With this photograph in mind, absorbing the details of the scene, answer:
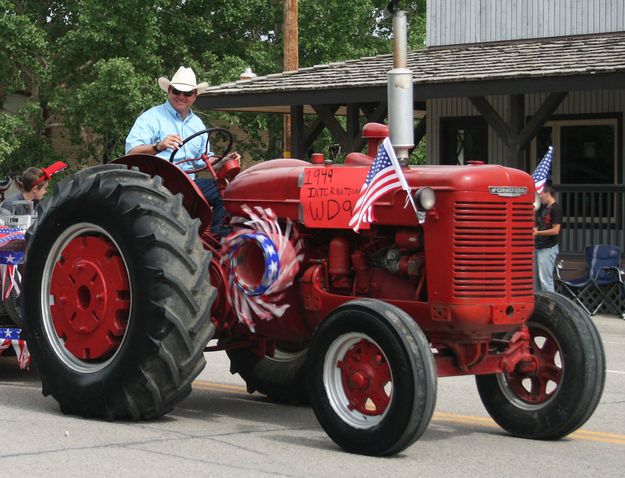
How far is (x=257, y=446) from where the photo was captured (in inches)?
283

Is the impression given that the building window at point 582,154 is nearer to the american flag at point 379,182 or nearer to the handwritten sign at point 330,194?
the handwritten sign at point 330,194

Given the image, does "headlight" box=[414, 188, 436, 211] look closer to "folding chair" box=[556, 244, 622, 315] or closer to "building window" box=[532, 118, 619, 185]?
"folding chair" box=[556, 244, 622, 315]

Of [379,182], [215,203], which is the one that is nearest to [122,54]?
[215,203]

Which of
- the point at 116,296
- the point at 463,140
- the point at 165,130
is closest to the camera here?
the point at 116,296

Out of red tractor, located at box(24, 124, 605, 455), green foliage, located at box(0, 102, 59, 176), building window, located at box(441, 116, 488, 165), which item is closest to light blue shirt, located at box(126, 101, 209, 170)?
red tractor, located at box(24, 124, 605, 455)

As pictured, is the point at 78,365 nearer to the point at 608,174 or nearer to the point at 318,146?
the point at 608,174

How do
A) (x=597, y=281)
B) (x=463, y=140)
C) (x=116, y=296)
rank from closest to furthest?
1. (x=116, y=296)
2. (x=597, y=281)
3. (x=463, y=140)

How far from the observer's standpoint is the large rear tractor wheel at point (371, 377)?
671cm

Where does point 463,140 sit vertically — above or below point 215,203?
above

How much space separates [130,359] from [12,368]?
3.44 meters

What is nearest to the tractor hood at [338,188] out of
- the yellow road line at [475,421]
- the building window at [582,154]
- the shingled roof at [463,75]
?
the yellow road line at [475,421]

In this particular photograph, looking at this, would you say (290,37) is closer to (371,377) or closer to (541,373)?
(541,373)

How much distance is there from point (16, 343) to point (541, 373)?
4.17 m

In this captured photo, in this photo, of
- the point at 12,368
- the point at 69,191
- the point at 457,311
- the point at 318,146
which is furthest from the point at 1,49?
the point at 457,311
